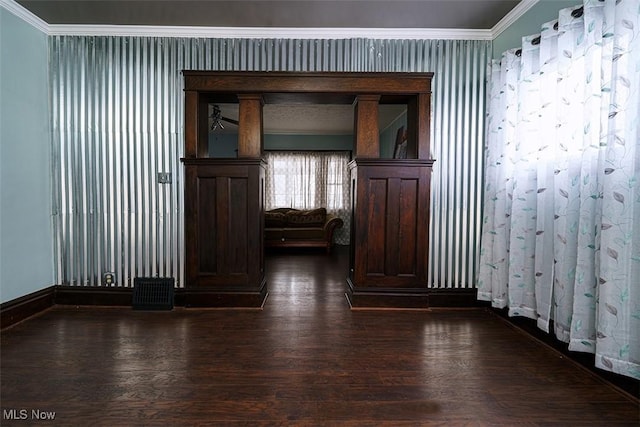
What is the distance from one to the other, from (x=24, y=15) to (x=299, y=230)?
5.39 m

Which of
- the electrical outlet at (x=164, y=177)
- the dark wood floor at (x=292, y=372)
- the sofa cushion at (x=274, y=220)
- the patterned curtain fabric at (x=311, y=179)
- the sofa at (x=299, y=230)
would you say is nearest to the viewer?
the dark wood floor at (x=292, y=372)

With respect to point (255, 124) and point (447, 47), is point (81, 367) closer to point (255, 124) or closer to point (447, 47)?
point (255, 124)

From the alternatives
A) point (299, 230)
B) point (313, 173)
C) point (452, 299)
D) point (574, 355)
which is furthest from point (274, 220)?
point (574, 355)

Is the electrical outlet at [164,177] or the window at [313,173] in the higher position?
the window at [313,173]

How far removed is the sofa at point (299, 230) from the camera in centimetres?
754

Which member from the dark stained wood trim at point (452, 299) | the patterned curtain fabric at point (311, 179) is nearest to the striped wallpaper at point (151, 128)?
the dark stained wood trim at point (452, 299)

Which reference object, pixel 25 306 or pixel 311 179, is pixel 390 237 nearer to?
pixel 25 306

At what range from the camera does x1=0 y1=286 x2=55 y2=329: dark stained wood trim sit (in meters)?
2.93

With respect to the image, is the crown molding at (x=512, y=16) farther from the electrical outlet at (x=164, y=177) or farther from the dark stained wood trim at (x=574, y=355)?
the electrical outlet at (x=164, y=177)

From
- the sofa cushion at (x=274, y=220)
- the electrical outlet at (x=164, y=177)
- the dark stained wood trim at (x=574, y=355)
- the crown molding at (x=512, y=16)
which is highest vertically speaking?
the crown molding at (x=512, y=16)

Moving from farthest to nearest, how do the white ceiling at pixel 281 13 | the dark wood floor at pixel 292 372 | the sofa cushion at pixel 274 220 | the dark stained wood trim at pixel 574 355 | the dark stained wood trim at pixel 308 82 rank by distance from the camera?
the sofa cushion at pixel 274 220 → the dark stained wood trim at pixel 308 82 → the white ceiling at pixel 281 13 → the dark stained wood trim at pixel 574 355 → the dark wood floor at pixel 292 372

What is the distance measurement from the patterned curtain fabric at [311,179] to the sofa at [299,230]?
0.92 metres

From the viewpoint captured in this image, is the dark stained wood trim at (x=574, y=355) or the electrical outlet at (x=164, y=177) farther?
the electrical outlet at (x=164, y=177)

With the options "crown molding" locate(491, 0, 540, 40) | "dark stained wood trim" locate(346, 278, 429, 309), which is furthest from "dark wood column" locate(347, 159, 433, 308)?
"crown molding" locate(491, 0, 540, 40)
